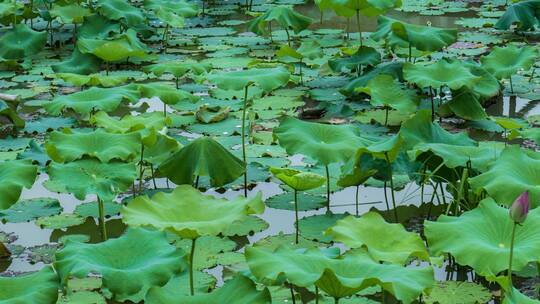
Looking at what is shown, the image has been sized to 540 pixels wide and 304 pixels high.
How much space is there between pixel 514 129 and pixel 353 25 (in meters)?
3.47

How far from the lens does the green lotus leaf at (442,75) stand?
403 cm

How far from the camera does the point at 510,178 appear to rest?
2795 mm

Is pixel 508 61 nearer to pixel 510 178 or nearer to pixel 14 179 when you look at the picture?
pixel 510 178

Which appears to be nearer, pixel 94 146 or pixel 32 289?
pixel 32 289

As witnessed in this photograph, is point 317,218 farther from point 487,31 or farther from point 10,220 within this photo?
point 487,31

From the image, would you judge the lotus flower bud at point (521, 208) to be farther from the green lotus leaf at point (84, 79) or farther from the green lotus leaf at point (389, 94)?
the green lotus leaf at point (84, 79)

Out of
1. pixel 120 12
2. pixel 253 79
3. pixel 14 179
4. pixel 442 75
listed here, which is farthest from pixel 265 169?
pixel 120 12

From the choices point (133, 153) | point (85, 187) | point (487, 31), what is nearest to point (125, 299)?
point (85, 187)

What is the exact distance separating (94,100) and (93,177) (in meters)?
0.88

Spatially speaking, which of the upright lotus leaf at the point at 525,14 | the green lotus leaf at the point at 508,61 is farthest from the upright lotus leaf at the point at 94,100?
the upright lotus leaf at the point at 525,14

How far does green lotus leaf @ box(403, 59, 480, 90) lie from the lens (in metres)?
4.03

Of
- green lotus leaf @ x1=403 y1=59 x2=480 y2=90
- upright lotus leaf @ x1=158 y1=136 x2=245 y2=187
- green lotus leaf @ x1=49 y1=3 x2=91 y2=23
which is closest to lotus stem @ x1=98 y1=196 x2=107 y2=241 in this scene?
upright lotus leaf @ x1=158 y1=136 x2=245 y2=187

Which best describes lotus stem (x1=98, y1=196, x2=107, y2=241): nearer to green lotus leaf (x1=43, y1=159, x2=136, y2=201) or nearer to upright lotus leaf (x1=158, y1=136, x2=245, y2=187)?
green lotus leaf (x1=43, y1=159, x2=136, y2=201)

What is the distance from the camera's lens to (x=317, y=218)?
3305 millimetres
